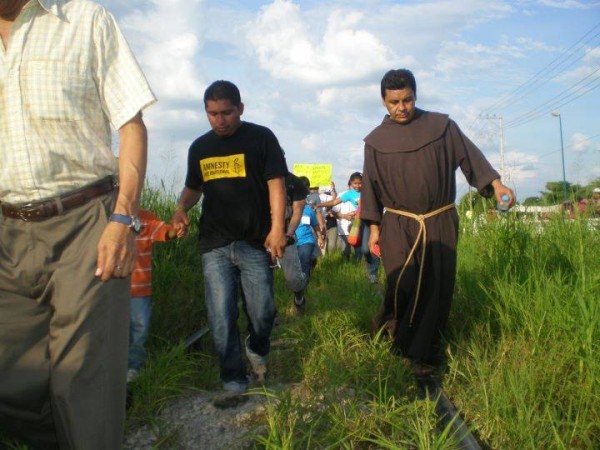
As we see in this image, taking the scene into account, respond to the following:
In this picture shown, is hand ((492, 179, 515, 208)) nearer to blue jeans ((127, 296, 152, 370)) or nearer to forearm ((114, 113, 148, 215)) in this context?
blue jeans ((127, 296, 152, 370))

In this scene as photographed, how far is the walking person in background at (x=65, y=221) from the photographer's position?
2.87 metres

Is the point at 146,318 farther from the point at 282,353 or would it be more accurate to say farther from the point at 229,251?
the point at 282,353

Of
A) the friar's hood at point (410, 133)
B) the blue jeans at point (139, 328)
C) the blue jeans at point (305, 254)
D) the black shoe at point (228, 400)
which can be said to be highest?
the friar's hood at point (410, 133)

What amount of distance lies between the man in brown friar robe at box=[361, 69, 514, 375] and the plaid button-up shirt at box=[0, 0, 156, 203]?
3.54 m

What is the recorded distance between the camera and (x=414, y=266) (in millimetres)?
6242

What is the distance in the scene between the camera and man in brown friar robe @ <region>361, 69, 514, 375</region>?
618 centimetres

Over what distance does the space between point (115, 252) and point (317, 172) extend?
1785 centimetres

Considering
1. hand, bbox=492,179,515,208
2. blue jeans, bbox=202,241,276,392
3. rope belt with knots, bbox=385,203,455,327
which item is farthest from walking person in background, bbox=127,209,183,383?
hand, bbox=492,179,515,208

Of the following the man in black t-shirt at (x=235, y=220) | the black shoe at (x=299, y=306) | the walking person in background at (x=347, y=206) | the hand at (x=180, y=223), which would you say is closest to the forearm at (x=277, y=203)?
the man in black t-shirt at (x=235, y=220)

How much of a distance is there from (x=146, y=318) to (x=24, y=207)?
9.59 feet

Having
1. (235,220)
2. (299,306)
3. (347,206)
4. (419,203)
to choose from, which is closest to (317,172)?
(347,206)

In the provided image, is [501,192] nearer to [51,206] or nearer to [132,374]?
[132,374]

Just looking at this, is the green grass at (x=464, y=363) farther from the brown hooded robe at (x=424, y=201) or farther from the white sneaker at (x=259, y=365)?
the brown hooded robe at (x=424, y=201)

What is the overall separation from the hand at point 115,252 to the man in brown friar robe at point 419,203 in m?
3.58
